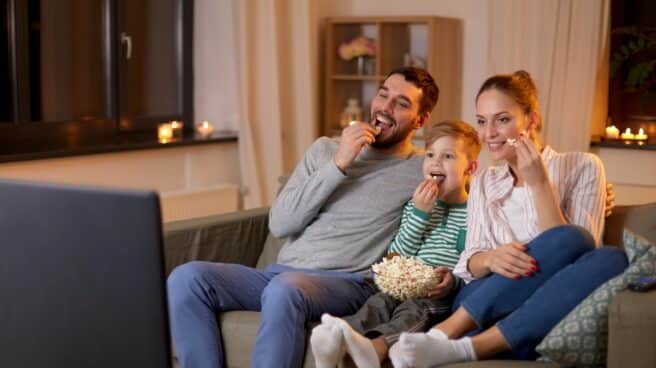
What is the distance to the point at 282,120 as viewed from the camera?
484 centimetres

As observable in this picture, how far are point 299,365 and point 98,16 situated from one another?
239 cm

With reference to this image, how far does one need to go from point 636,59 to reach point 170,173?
222 cm

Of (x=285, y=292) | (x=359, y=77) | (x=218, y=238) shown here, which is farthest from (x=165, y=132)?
(x=285, y=292)

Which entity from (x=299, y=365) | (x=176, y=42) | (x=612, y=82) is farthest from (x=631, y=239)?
(x=176, y=42)

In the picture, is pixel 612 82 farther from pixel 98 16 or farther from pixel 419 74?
pixel 98 16

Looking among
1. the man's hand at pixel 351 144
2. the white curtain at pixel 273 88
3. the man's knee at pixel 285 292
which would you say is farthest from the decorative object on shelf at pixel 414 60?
the man's knee at pixel 285 292

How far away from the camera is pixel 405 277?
248 centimetres

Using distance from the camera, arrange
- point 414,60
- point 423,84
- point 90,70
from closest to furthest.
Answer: point 423,84 < point 90,70 < point 414,60

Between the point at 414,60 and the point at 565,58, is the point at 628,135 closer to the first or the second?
the point at 565,58

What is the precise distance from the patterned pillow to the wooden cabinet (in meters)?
2.65

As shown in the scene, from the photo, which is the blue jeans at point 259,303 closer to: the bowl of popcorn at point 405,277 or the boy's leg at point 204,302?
the boy's leg at point 204,302

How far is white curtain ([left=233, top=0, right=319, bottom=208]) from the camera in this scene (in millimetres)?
4598

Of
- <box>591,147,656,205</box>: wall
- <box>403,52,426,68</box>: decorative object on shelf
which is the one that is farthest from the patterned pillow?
<box>403,52,426,68</box>: decorative object on shelf

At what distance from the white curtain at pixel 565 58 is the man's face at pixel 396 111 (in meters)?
1.64
